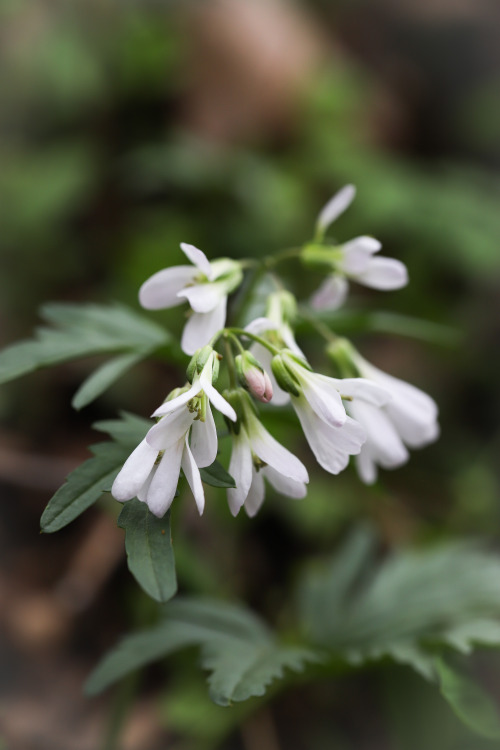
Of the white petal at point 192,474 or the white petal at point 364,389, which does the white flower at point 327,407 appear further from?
the white petal at point 192,474

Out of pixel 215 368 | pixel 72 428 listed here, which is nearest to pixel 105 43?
pixel 72 428

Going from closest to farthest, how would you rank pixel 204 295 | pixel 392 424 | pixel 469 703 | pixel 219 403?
pixel 219 403, pixel 204 295, pixel 469 703, pixel 392 424

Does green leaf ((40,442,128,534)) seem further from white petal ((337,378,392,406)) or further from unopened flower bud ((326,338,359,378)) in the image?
unopened flower bud ((326,338,359,378))

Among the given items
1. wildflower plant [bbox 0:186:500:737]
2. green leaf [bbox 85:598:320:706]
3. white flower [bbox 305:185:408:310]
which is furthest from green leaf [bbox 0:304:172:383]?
green leaf [bbox 85:598:320:706]

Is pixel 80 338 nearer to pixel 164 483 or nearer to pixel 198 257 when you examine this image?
pixel 198 257

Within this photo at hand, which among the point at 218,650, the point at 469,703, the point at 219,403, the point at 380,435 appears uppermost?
the point at 219,403

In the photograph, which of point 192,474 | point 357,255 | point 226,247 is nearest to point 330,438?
point 192,474
